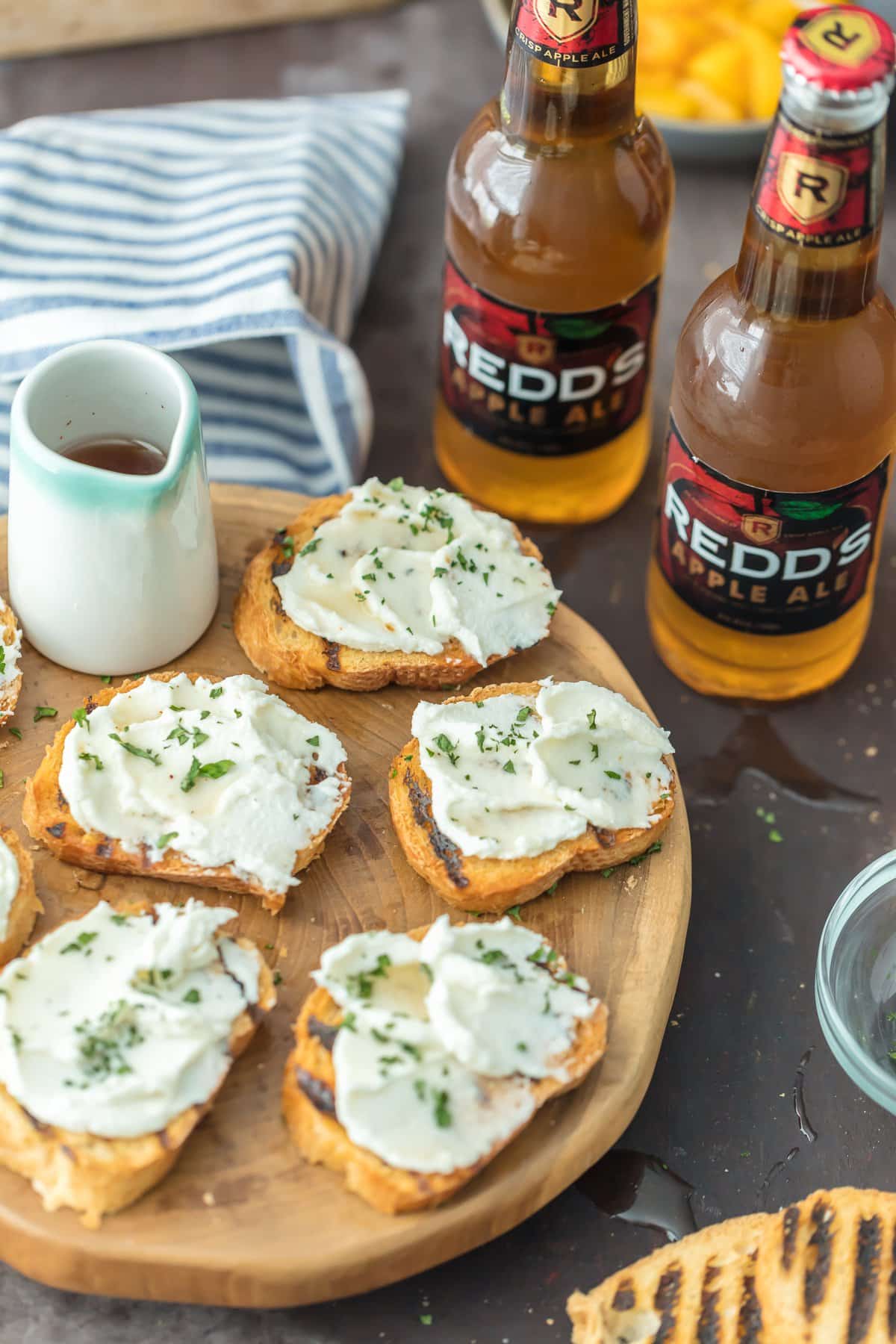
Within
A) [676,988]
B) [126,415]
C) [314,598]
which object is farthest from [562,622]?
[126,415]

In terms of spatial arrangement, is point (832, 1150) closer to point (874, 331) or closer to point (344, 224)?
point (874, 331)

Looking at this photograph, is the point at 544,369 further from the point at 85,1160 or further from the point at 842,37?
the point at 85,1160

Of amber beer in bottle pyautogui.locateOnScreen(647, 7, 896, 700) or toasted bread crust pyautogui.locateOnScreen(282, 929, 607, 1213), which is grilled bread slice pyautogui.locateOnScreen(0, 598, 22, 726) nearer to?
toasted bread crust pyautogui.locateOnScreen(282, 929, 607, 1213)

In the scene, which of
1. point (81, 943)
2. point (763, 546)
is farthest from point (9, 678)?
point (763, 546)

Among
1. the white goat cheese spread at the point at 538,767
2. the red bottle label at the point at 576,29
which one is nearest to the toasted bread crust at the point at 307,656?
the white goat cheese spread at the point at 538,767

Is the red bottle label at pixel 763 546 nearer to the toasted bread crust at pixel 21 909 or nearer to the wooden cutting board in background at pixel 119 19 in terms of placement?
the toasted bread crust at pixel 21 909

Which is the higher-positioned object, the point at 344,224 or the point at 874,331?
the point at 874,331
